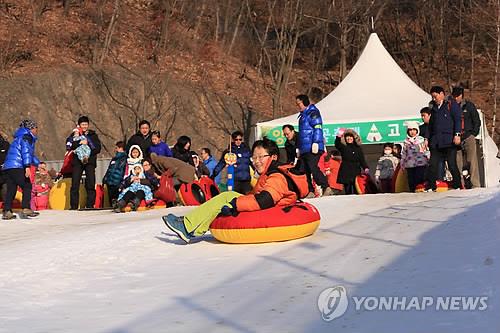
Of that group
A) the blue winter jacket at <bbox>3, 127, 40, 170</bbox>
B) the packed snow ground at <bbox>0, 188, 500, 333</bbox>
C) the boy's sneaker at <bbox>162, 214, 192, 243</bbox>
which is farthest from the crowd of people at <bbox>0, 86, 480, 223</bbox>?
the boy's sneaker at <bbox>162, 214, 192, 243</bbox>

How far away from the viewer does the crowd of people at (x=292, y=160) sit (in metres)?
12.6

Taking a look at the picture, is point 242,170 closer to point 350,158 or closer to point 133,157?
point 133,157

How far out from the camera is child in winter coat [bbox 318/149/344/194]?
16266mm

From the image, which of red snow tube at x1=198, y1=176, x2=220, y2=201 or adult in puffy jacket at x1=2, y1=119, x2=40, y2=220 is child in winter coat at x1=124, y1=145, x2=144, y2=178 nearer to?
red snow tube at x1=198, y1=176, x2=220, y2=201

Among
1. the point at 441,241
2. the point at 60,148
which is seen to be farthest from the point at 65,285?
the point at 60,148

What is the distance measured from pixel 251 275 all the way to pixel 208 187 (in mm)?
8126

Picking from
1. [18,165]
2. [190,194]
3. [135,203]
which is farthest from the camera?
[190,194]

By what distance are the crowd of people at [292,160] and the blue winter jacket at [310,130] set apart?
0.06 feet

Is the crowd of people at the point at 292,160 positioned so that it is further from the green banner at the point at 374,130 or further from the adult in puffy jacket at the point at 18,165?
the green banner at the point at 374,130

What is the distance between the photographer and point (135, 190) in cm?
1347

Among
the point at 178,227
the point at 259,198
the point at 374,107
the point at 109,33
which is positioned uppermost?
the point at 109,33

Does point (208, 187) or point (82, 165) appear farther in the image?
point (82, 165)

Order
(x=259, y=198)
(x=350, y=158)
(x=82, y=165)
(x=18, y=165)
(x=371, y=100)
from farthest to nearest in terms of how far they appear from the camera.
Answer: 1. (x=371, y=100)
2. (x=350, y=158)
3. (x=82, y=165)
4. (x=18, y=165)
5. (x=259, y=198)

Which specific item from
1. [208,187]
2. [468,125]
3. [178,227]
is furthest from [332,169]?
[178,227]
